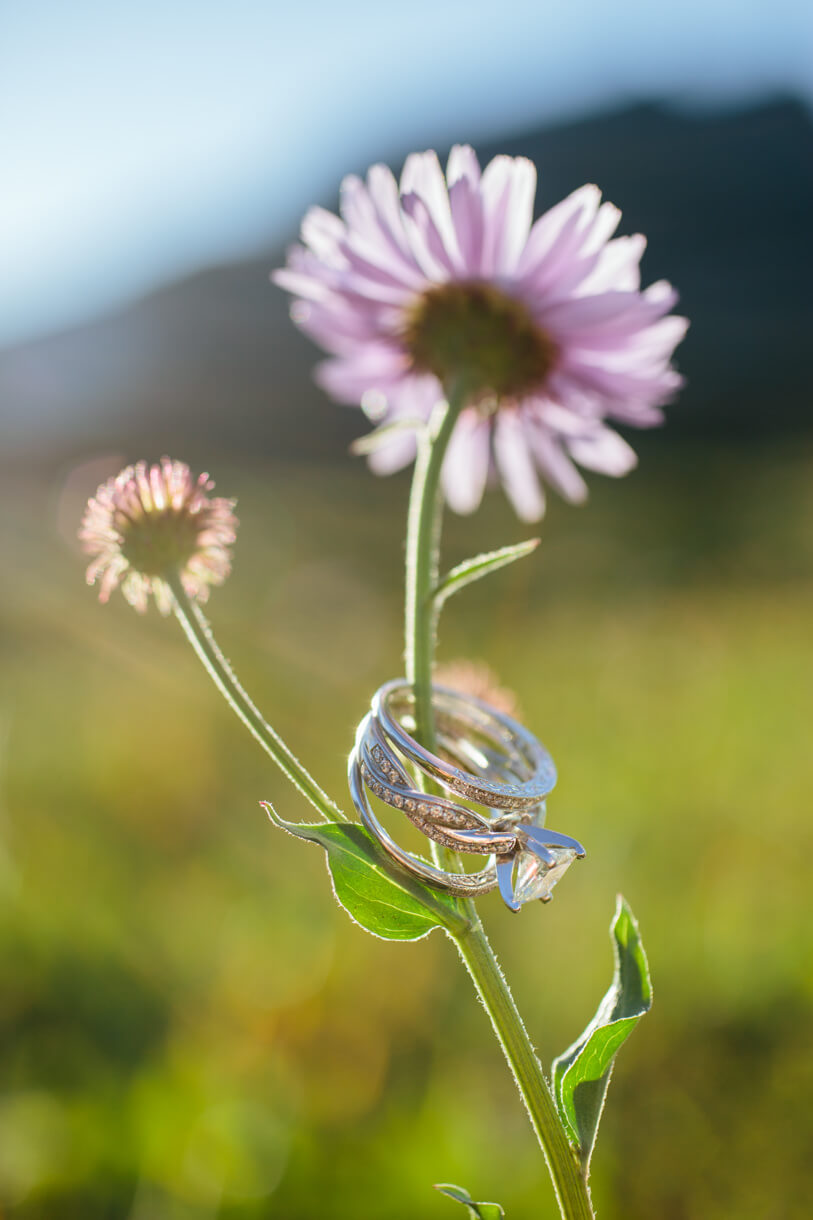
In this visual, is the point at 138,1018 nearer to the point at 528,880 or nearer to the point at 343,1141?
the point at 343,1141

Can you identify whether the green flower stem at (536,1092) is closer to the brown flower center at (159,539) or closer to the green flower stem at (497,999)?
the green flower stem at (497,999)

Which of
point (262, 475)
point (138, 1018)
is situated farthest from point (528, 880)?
point (262, 475)

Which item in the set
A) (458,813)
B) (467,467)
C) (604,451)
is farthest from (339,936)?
(458,813)

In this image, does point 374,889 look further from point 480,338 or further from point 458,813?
point 480,338

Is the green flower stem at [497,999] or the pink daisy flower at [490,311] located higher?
the pink daisy flower at [490,311]

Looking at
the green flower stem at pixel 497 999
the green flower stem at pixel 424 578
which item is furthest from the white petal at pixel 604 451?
the green flower stem at pixel 497 999

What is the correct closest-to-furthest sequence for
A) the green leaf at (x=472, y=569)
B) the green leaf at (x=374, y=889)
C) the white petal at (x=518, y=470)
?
the green leaf at (x=374, y=889) < the green leaf at (x=472, y=569) < the white petal at (x=518, y=470)

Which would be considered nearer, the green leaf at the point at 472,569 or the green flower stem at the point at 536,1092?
the green flower stem at the point at 536,1092
